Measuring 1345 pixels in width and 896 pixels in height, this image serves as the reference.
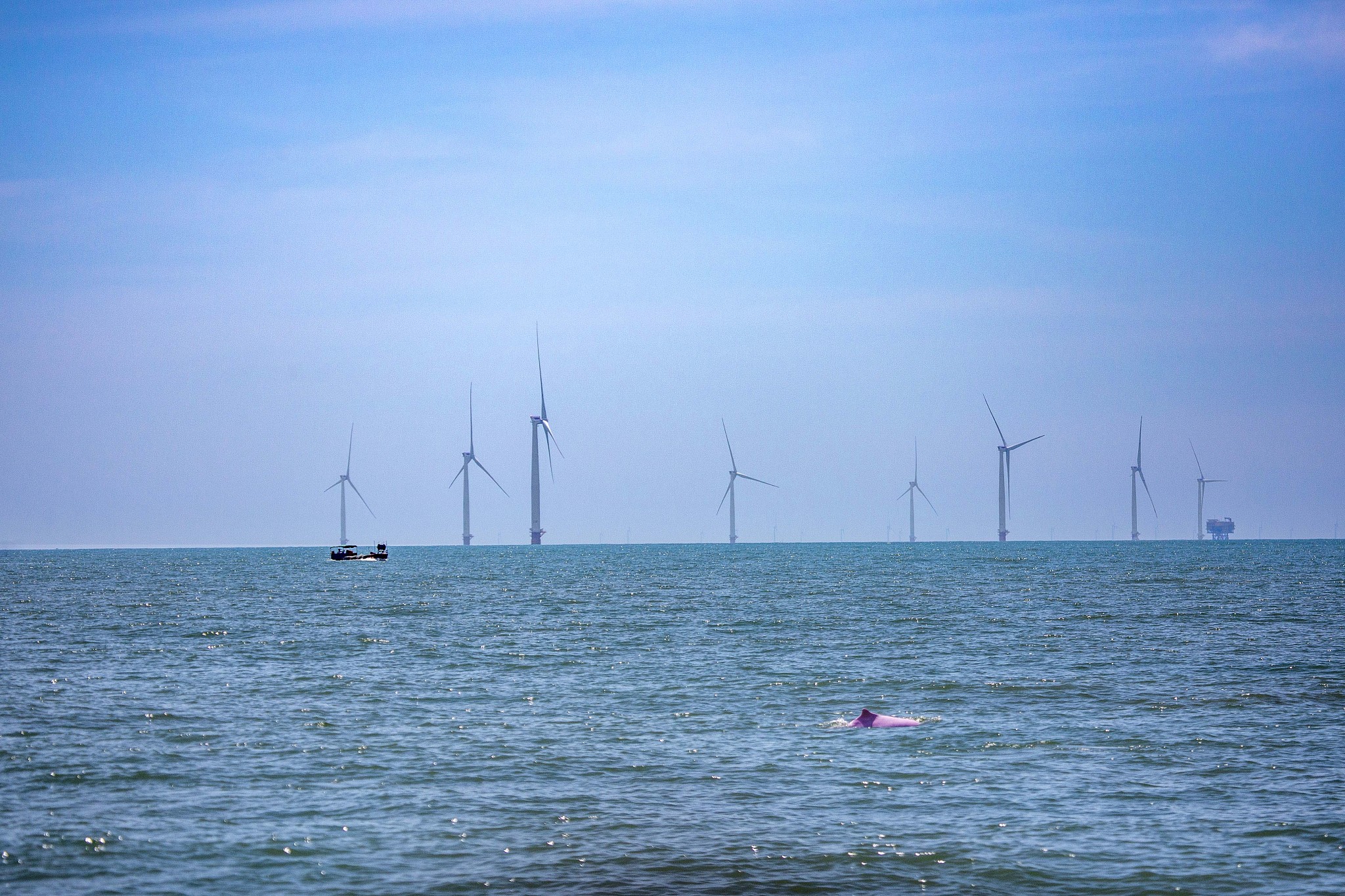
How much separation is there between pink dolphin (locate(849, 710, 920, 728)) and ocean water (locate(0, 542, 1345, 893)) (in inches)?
31.6

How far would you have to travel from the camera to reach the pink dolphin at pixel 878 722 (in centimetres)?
4000

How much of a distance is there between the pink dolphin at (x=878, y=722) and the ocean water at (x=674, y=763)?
802 mm

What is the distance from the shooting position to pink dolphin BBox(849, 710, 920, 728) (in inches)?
1575

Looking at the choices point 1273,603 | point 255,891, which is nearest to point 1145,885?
point 255,891

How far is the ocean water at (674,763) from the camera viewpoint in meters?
24.5

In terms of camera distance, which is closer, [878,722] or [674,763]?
[674,763]

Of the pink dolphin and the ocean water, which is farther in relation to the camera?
the pink dolphin

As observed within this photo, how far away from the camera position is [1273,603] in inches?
4119

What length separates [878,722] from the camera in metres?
40.3

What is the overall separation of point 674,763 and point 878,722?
9026mm

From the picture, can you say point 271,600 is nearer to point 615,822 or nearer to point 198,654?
point 198,654

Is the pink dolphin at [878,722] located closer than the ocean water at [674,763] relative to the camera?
No

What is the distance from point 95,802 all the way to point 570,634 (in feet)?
161

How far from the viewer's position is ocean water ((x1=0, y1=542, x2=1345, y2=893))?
80.5 feet
